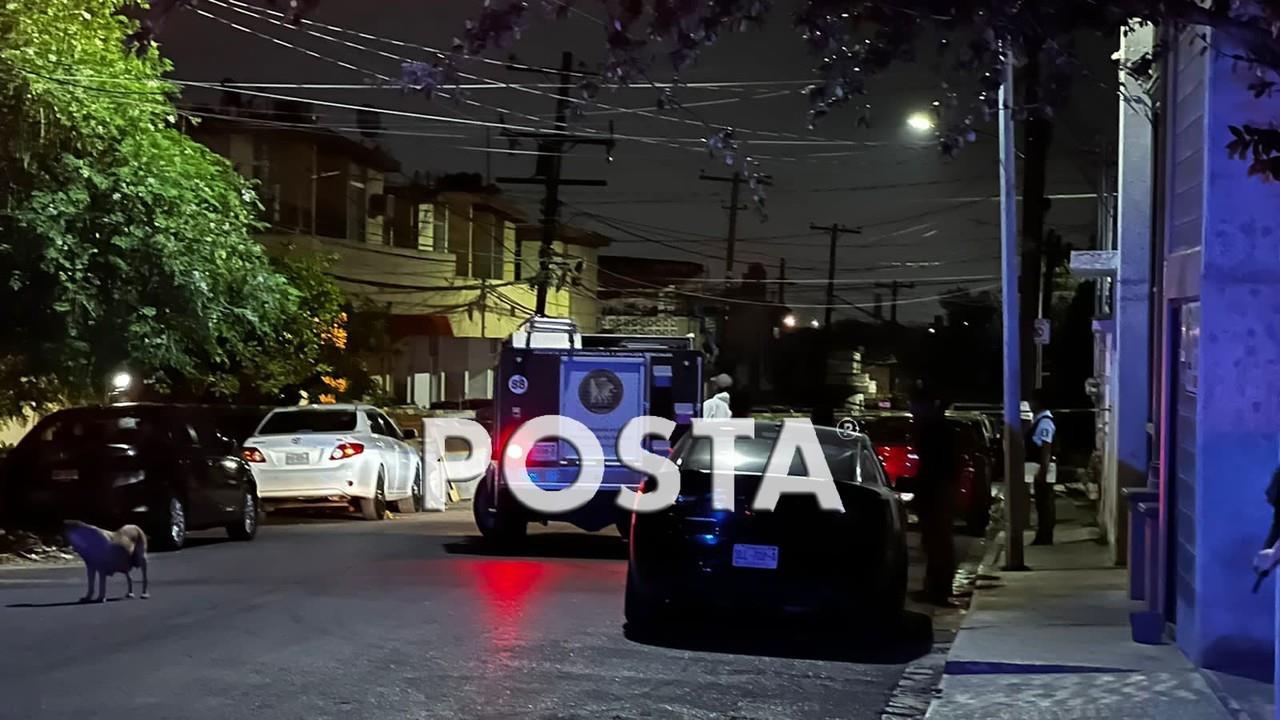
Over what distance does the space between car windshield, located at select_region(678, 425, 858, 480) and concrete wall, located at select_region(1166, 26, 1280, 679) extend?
281 cm

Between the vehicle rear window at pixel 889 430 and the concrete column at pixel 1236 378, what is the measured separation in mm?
13266

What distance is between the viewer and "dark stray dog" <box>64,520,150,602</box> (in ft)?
37.5

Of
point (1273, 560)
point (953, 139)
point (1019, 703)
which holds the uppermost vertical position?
point (953, 139)

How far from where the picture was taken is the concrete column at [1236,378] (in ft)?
29.9

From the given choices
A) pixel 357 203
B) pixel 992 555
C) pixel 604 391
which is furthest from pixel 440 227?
pixel 992 555

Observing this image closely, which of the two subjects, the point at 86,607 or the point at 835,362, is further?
the point at 835,362

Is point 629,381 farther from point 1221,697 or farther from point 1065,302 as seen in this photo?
point 1065,302

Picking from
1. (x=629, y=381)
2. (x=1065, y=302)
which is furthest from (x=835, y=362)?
(x=629, y=381)

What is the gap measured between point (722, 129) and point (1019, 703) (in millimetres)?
3628

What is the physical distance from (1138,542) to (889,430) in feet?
35.9

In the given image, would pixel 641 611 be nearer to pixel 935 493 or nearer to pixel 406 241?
pixel 935 493

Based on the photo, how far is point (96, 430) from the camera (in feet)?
53.3

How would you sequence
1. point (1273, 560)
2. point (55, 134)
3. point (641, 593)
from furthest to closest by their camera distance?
1. point (55, 134)
2. point (641, 593)
3. point (1273, 560)

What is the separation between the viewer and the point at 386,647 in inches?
382
